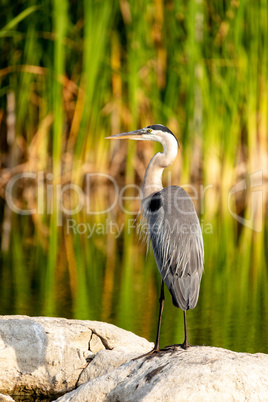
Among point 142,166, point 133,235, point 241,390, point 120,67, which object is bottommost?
point 241,390

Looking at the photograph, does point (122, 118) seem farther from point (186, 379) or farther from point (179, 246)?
point (186, 379)

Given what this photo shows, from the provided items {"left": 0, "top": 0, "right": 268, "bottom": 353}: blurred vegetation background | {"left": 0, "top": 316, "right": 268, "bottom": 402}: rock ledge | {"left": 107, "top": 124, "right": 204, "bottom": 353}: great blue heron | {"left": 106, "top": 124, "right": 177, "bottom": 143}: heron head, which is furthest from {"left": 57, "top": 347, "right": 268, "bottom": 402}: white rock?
{"left": 0, "top": 0, "right": 268, "bottom": 353}: blurred vegetation background

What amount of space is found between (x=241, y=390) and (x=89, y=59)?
7.54 m

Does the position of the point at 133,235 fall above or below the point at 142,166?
below

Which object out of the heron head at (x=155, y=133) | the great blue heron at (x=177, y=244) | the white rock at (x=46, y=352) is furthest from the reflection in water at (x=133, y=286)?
the heron head at (x=155, y=133)

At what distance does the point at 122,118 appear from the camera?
11891mm

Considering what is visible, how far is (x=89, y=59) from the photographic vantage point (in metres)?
10.2

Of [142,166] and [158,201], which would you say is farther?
[142,166]

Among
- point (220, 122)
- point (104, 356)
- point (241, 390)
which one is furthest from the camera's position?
point (220, 122)

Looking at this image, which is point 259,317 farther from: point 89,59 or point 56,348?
point 89,59

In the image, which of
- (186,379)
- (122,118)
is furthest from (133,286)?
(122,118)

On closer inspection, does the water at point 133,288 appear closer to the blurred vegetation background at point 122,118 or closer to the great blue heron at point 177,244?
the blurred vegetation background at point 122,118

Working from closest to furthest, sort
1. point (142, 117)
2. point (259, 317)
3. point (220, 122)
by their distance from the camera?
point (259, 317)
point (220, 122)
point (142, 117)

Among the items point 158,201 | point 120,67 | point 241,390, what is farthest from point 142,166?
point 241,390
